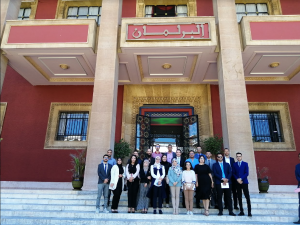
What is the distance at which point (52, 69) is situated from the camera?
10.7 metres

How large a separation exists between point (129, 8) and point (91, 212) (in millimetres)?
10672

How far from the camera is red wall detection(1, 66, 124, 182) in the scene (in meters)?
11.0

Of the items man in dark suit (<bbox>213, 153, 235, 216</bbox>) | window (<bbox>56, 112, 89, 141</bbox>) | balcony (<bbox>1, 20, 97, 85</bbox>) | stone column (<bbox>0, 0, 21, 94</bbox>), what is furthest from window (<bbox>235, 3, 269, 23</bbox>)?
stone column (<bbox>0, 0, 21, 94</bbox>)

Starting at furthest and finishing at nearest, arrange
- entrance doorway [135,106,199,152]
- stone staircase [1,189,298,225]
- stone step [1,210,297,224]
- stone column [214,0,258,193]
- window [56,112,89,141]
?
window [56,112,89,141] < entrance doorway [135,106,199,152] < stone column [214,0,258,193] < stone step [1,210,297,224] < stone staircase [1,189,298,225]

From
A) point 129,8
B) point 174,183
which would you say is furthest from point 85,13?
point 174,183

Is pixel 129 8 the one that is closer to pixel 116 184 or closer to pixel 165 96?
pixel 165 96

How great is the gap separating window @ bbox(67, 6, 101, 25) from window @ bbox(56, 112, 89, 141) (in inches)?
215

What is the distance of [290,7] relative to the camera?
11.8 meters

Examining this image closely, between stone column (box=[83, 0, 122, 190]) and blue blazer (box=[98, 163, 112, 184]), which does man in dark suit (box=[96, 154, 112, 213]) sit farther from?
stone column (box=[83, 0, 122, 190])

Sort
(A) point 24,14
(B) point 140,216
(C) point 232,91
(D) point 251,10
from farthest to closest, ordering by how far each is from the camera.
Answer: (A) point 24,14 → (D) point 251,10 → (C) point 232,91 → (B) point 140,216

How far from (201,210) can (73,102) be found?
8.87 metres

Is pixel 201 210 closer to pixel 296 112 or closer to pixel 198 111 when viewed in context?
pixel 198 111

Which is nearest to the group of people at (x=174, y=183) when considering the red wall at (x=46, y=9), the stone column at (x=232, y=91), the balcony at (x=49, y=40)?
the stone column at (x=232, y=91)

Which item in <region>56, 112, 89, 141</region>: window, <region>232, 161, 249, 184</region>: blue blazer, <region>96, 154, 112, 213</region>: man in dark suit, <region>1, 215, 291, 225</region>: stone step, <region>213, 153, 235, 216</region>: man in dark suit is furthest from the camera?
<region>56, 112, 89, 141</region>: window
